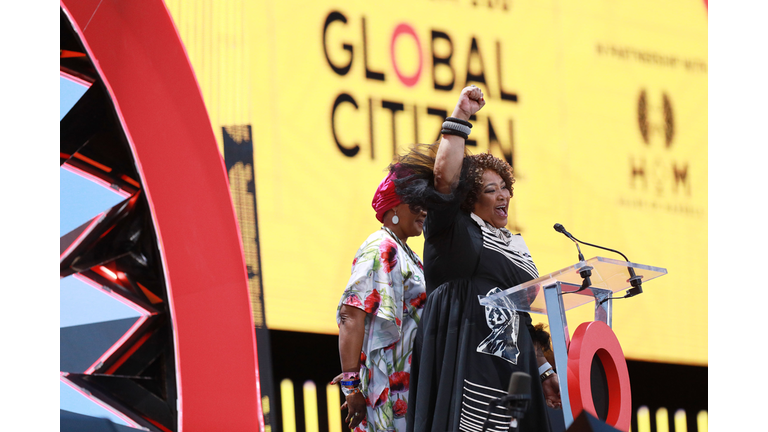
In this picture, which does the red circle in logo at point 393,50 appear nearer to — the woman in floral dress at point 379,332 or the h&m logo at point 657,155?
the woman in floral dress at point 379,332

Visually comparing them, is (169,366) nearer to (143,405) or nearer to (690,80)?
(143,405)

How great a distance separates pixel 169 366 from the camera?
8.92 feet

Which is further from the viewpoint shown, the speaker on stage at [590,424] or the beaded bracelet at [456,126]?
the beaded bracelet at [456,126]

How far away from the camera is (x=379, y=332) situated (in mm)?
2381

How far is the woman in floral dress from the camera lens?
7.64 ft

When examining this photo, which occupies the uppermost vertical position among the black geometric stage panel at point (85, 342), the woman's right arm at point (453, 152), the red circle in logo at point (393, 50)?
the red circle in logo at point (393, 50)

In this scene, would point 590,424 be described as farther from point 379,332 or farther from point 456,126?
point 379,332

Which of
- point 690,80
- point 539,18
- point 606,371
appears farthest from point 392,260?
point 690,80

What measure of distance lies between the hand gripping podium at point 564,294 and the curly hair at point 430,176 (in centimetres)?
30

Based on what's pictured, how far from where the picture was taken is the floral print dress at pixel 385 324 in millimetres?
2342

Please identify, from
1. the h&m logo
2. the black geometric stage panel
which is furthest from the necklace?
the h&m logo

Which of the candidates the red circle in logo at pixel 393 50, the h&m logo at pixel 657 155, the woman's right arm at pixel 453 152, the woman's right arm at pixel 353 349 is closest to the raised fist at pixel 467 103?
the woman's right arm at pixel 453 152

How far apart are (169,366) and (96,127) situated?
882 mm

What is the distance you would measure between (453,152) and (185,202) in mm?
1243
